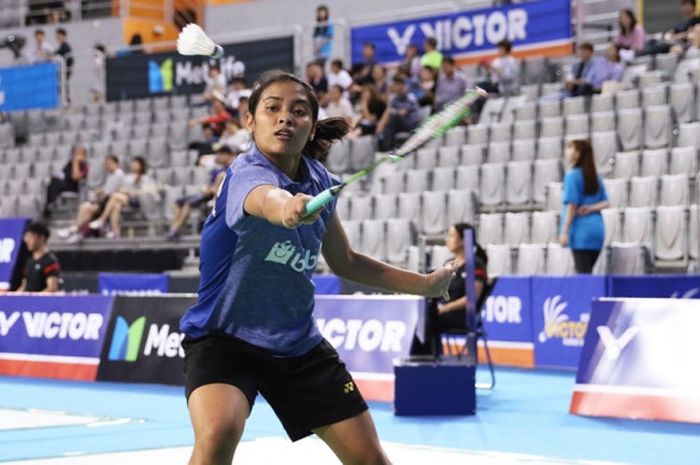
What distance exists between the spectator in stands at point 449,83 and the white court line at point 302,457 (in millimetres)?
10162

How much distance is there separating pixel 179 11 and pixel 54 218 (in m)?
7.92

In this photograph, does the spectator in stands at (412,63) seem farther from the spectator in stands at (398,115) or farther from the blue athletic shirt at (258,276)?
the blue athletic shirt at (258,276)

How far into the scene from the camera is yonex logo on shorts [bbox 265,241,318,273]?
4277 millimetres

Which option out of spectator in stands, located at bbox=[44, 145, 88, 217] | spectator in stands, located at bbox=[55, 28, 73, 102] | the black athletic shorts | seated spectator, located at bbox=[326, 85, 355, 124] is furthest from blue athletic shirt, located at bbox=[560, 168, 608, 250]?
spectator in stands, located at bbox=[55, 28, 73, 102]

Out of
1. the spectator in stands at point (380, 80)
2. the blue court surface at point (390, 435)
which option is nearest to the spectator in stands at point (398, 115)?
the spectator in stands at point (380, 80)

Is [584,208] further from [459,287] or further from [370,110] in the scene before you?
[370,110]

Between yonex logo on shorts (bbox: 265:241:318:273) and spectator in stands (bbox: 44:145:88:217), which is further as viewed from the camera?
spectator in stands (bbox: 44:145:88:217)

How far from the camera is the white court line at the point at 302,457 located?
7457mm

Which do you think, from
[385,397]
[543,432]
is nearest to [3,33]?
[385,397]

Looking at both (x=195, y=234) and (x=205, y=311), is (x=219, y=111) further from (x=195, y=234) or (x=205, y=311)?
(x=205, y=311)

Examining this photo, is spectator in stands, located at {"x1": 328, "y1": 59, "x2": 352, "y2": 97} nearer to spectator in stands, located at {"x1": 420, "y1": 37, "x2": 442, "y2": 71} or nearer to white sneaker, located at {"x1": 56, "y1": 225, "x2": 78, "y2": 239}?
spectator in stands, located at {"x1": 420, "y1": 37, "x2": 442, "y2": 71}

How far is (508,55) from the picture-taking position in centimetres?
1852

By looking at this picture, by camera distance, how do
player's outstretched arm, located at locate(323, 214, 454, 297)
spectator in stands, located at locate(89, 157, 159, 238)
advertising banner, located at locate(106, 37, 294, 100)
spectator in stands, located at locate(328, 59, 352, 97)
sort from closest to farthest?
1. player's outstretched arm, located at locate(323, 214, 454, 297)
2. spectator in stands, located at locate(328, 59, 352, 97)
3. spectator in stands, located at locate(89, 157, 159, 238)
4. advertising banner, located at locate(106, 37, 294, 100)

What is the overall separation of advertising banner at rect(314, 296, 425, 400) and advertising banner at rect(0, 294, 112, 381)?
2843mm
